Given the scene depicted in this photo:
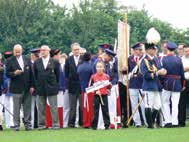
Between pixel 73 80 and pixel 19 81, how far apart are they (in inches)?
58.4

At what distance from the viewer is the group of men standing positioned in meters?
19.1

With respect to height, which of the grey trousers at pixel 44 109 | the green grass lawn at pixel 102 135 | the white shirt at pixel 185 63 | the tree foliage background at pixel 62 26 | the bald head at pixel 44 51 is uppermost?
the tree foliage background at pixel 62 26

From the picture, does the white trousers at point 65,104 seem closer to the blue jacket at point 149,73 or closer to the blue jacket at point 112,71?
the blue jacket at point 112,71

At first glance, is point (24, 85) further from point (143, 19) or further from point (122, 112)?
point (143, 19)

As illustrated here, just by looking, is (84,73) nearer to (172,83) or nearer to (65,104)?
(65,104)

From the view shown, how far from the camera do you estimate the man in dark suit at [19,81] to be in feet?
65.9

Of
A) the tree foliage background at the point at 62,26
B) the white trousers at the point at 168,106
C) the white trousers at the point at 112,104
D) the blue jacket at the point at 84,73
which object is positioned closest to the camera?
the white trousers at the point at 168,106

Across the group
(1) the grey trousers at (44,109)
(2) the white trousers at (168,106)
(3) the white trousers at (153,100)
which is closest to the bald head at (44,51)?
(1) the grey trousers at (44,109)

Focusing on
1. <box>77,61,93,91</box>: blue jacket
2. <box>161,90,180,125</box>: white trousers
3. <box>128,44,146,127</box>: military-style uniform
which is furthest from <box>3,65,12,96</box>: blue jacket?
<box>161,90,180,125</box>: white trousers

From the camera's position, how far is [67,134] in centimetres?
1780

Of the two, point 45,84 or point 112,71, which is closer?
point 112,71

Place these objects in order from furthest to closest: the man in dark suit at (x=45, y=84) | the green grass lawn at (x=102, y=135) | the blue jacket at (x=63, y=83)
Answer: the blue jacket at (x=63, y=83)
the man in dark suit at (x=45, y=84)
the green grass lawn at (x=102, y=135)

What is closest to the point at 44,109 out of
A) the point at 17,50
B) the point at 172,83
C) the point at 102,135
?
the point at 17,50

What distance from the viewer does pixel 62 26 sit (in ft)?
249
